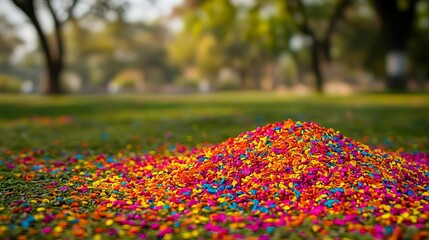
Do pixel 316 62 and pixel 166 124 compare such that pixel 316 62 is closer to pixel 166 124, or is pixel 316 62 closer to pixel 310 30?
pixel 310 30

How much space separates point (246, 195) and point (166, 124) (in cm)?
821

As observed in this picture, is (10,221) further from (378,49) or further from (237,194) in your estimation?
(378,49)

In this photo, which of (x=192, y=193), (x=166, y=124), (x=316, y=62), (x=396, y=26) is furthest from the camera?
(x=316, y=62)

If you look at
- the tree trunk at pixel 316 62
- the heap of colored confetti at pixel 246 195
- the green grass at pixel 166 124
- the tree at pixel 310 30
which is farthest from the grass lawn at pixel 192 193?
the tree trunk at pixel 316 62

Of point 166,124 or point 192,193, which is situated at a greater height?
point 192,193

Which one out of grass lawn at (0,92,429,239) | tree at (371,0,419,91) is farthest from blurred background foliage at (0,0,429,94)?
grass lawn at (0,92,429,239)

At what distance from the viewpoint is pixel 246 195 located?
502 cm

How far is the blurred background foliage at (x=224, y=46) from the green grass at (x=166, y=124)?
20.8 ft

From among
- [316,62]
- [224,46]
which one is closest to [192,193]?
[316,62]

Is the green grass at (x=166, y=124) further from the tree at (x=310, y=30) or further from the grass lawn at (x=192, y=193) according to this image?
the tree at (x=310, y=30)

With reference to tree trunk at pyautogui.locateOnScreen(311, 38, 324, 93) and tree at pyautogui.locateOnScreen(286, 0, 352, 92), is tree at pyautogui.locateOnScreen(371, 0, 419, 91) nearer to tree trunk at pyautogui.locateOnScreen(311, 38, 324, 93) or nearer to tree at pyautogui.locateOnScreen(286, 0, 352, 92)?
tree at pyautogui.locateOnScreen(286, 0, 352, 92)

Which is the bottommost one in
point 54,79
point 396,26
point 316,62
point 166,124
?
point 166,124

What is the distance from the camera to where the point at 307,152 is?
564cm

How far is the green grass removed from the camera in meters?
9.64
